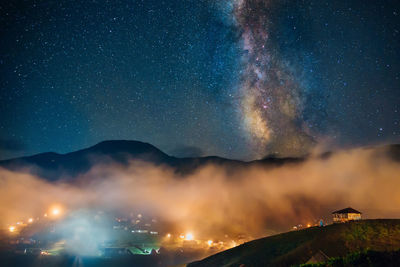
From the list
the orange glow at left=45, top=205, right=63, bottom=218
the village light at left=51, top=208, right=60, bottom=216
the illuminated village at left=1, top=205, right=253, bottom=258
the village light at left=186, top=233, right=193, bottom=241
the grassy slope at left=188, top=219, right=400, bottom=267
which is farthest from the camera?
the village light at left=51, top=208, right=60, bottom=216

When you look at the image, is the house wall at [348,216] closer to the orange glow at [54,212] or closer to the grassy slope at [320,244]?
the grassy slope at [320,244]

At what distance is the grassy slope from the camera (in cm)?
3605

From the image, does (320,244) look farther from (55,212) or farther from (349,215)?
(55,212)

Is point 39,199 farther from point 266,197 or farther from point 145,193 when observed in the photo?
point 266,197

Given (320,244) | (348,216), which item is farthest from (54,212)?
(348,216)

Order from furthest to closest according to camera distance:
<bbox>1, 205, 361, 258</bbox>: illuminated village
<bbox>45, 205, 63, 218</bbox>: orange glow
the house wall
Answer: <bbox>45, 205, 63, 218</bbox>: orange glow → <bbox>1, 205, 361, 258</bbox>: illuminated village → the house wall

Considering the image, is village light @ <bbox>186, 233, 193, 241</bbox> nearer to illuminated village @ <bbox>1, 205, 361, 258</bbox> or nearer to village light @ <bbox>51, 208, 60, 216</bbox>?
illuminated village @ <bbox>1, 205, 361, 258</bbox>

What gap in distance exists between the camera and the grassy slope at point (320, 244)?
36047 mm

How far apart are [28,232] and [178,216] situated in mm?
66016

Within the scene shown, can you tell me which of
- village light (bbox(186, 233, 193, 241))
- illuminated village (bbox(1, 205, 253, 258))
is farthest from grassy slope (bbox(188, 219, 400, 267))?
village light (bbox(186, 233, 193, 241))

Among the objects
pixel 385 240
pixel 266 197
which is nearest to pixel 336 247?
pixel 385 240

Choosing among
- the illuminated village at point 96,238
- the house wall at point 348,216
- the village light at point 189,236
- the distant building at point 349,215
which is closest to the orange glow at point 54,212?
the illuminated village at point 96,238

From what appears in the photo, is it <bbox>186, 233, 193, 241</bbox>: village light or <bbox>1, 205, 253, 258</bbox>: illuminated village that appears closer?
<bbox>1, 205, 253, 258</bbox>: illuminated village

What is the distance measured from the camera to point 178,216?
130875mm
